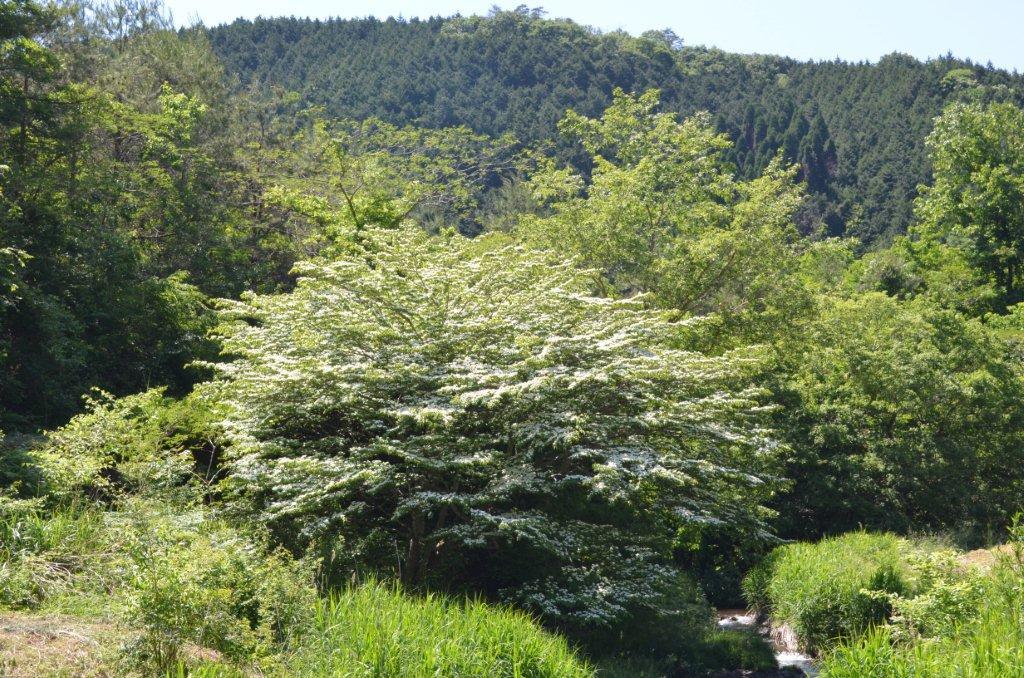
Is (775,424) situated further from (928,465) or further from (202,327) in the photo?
(202,327)

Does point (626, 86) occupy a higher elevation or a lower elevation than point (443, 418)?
higher

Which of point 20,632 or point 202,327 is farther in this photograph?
point 202,327

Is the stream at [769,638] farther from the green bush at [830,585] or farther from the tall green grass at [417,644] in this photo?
the tall green grass at [417,644]

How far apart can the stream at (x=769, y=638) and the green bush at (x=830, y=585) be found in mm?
238

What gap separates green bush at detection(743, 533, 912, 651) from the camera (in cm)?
1203

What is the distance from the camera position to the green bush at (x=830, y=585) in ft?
39.5

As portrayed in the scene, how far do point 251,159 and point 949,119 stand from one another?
28771mm

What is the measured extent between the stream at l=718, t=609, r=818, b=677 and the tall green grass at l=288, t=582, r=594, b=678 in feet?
19.5

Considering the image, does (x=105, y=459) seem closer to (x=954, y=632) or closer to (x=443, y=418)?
(x=443, y=418)

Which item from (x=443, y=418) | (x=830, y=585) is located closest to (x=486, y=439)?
(x=443, y=418)

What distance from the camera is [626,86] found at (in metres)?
92.3

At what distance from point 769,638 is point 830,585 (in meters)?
1.74

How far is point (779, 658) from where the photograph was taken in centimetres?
1253

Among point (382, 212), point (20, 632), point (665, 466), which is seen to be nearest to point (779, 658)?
point (665, 466)
